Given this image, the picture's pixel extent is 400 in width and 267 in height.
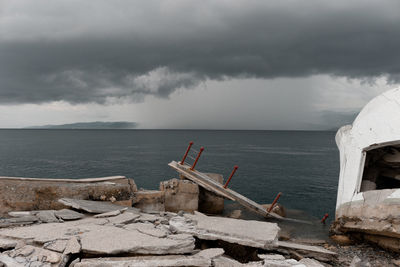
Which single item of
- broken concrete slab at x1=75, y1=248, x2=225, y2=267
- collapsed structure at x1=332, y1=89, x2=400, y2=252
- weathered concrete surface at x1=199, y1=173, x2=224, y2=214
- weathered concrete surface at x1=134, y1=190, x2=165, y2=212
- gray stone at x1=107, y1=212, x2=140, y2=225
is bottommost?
weathered concrete surface at x1=199, y1=173, x2=224, y2=214

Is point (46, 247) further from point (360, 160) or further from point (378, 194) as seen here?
point (360, 160)

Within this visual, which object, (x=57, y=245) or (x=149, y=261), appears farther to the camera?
(x=57, y=245)

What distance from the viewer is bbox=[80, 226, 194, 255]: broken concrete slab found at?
21.6 feet

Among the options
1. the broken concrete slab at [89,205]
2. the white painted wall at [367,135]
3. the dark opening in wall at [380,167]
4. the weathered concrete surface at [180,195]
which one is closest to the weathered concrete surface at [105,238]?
the broken concrete slab at [89,205]

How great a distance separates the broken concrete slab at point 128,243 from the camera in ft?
21.6

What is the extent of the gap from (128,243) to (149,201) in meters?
5.97

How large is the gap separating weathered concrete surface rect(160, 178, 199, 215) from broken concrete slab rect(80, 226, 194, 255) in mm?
6079

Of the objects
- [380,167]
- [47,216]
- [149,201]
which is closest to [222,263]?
[47,216]

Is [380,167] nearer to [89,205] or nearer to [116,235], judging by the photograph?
[116,235]

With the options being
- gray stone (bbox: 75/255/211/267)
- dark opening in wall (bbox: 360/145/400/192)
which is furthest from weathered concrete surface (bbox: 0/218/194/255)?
dark opening in wall (bbox: 360/145/400/192)

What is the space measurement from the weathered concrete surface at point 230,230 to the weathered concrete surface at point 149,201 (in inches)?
132

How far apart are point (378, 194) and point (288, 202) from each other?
51.9 feet

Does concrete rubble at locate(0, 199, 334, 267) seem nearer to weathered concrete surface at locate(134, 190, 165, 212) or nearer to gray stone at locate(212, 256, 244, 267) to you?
gray stone at locate(212, 256, 244, 267)

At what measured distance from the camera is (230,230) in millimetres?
8703
